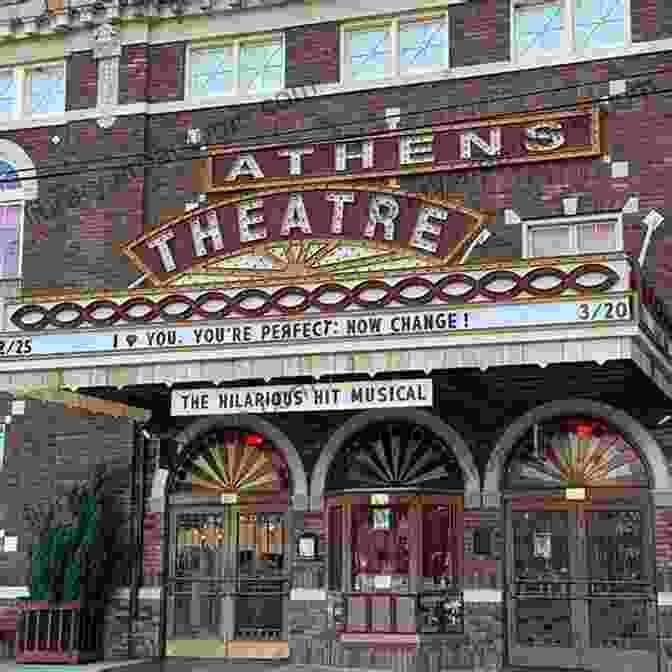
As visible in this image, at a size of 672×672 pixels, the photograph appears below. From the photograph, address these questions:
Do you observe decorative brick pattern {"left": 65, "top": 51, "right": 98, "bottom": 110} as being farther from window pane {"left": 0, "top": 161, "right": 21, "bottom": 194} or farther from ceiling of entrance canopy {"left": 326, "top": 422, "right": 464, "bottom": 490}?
ceiling of entrance canopy {"left": 326, "top": 422, "right": 464, "bottom": 490}

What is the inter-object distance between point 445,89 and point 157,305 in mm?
5948

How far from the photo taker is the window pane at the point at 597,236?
749 inches

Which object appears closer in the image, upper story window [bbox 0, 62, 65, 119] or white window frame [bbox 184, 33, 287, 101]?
white window frame [bbox 184, 33, 287, 101]

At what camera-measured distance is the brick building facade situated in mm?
16844

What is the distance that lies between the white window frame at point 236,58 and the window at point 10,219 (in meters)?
3.35

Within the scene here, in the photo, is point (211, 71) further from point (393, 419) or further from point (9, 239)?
point (393, 419)

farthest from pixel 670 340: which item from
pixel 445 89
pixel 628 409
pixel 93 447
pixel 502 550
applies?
pixel 93 447

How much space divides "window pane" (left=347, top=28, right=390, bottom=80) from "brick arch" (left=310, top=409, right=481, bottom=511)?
5460 millimetres

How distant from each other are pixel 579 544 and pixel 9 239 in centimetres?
1077

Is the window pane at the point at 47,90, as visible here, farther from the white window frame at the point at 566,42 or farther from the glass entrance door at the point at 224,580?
the white window frame at the point at 566,42

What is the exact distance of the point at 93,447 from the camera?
68.4 ft

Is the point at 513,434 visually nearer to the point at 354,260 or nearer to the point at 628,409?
the point at 628,409

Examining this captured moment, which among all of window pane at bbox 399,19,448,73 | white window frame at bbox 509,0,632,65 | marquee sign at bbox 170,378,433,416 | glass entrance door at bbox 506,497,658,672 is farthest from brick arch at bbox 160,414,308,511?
white window frame at bbox 509,0,632,65

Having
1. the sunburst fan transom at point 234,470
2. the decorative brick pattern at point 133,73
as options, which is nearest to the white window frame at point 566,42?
the decorative brick pattern at point 133,73
